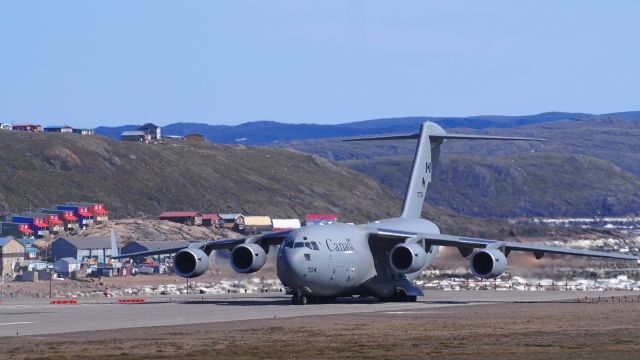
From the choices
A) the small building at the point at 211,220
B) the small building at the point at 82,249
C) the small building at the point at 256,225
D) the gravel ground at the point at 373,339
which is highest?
the gravel ground at the point at 373,339

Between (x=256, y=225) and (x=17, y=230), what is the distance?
74.1 ft

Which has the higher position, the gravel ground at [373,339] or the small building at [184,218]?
the gravel ground at [373,339]

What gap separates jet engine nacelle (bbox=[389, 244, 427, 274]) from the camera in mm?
54938

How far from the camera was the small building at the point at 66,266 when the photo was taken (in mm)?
103188

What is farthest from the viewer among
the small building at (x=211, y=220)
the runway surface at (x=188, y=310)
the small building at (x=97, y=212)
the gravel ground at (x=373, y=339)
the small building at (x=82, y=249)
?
the small building at (x=97, y=212)

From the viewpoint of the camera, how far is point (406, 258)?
55250 millimetres

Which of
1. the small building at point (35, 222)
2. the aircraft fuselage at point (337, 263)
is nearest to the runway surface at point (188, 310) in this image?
the aircraft fuselage at point (337, 263)

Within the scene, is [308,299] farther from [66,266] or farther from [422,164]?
[66,266]

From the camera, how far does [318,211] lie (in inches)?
6476

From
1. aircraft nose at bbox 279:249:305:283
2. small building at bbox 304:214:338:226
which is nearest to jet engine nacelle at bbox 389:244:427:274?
small building at bbox 304:214:338:226

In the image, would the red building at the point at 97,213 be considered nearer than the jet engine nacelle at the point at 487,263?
No

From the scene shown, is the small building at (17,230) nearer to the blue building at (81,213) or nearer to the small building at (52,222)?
the small building at (52,222)

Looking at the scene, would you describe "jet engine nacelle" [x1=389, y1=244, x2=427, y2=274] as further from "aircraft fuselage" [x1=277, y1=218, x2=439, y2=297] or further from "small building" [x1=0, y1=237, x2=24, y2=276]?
"small building" [x1=0, y1=237, x2=24, y2=276]

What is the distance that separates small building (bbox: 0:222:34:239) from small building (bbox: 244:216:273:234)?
66.9 feet
